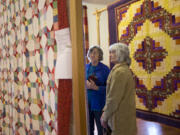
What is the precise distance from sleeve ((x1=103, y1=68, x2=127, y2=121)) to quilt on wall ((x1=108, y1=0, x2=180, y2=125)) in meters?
0.73

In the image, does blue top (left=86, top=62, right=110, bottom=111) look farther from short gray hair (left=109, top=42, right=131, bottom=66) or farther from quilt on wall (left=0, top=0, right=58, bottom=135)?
quilt on wall (left=0, top=0, right=58, bottom=135)

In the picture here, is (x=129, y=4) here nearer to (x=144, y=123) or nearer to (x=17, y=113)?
(x=144, y=123)

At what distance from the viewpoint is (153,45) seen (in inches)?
77.4

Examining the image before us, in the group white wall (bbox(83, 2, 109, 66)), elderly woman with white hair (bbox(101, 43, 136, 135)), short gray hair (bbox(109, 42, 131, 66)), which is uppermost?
white wall (bbox(83, 2, 109, 66))

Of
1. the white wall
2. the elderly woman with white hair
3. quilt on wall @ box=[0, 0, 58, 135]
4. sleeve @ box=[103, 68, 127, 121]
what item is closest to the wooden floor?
the elderly woman with white hair

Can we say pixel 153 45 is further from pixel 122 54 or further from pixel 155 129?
pixel 155 129

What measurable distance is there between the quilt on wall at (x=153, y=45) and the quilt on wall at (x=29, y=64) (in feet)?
4.66

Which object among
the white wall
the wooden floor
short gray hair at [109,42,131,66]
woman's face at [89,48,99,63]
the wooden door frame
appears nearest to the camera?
the wooden door frame

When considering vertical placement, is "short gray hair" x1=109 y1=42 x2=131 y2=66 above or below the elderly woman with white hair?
above

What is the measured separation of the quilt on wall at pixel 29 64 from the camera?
75cm

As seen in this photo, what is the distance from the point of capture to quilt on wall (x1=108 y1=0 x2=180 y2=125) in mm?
1772

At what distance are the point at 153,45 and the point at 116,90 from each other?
89 centimetres

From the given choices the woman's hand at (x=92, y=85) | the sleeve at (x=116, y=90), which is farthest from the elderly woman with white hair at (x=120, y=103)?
the woman's hand at (x=92, y=85)

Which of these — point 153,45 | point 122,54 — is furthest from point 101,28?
point 122,54
